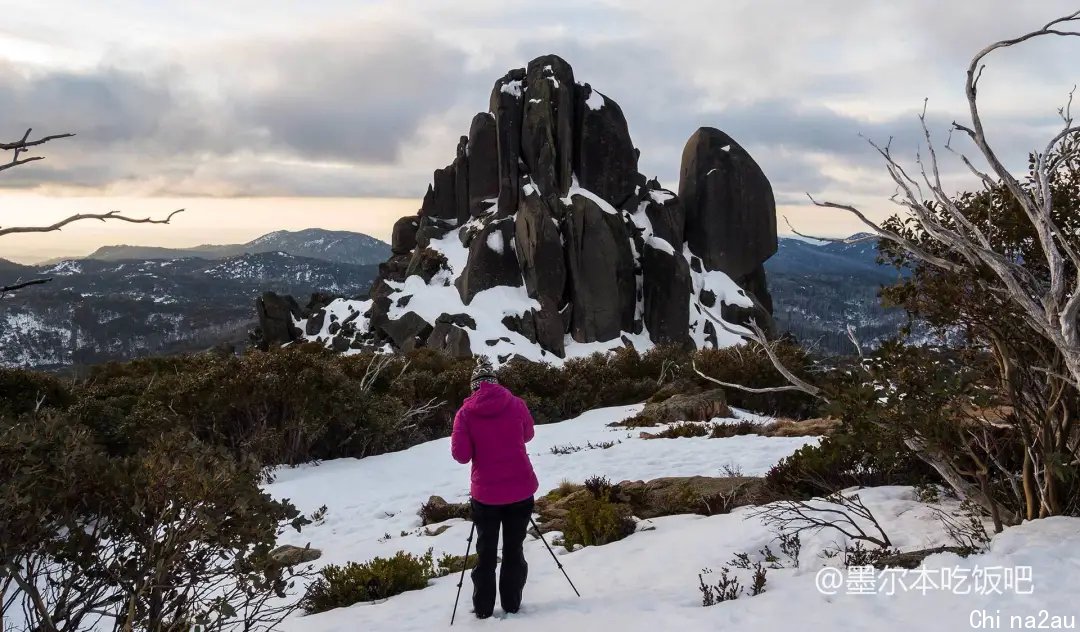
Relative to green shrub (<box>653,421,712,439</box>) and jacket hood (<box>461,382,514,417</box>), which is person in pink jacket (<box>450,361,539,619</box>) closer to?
jacket hood (<box>461,382,514,417</box>)

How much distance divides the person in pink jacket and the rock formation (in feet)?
107

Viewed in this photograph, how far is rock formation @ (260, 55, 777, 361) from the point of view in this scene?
143 ft

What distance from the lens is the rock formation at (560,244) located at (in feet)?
143

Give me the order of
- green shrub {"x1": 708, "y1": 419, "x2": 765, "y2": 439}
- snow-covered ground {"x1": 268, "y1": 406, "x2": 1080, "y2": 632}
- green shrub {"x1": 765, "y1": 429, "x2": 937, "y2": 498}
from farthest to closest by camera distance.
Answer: green shrub {"x1": 708, "y1": 419, "x2": 765, "y2": 439}
green shrub {"x1": 765, "y1": 429, "x2": 937, "y2": 498}
snow-covered ground {"x1": 268, "y1": 406, "x2": 1080, "y2": 632}

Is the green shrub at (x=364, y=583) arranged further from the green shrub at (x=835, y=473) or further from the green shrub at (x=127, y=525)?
the green shrub at (x=835, y=473)

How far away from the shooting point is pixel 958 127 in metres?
4.09

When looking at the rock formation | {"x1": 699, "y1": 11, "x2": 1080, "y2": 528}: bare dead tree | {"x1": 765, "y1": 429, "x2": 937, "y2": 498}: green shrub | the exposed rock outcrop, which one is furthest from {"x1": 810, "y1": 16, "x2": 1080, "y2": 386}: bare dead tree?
the exposed rock outcrop

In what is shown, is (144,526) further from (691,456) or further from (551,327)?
(551,327)

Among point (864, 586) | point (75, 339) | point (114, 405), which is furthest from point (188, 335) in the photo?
point (864, 586)

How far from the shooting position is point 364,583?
5.68 meters

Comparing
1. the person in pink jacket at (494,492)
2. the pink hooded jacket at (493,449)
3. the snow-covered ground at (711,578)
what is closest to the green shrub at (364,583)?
the snow-covered ground at (711,578)

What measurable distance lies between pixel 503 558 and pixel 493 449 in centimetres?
82

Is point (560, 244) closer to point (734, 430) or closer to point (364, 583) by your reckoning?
point (734, 430)

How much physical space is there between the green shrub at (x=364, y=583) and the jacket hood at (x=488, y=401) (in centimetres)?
193
